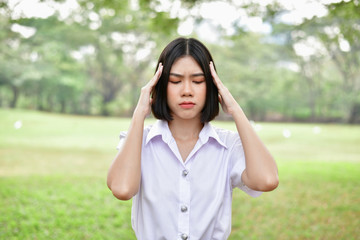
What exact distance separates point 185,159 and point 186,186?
0.13 metres

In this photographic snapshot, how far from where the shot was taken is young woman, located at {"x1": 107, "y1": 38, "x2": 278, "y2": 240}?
A: 1.35 meters

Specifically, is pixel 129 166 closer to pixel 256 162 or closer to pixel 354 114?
pixel 256 162

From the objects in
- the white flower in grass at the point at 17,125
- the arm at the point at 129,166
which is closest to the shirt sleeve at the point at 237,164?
the arm at the point at 129,166

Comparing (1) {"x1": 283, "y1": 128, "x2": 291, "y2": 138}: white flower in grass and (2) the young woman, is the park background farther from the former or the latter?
(2) the young woman

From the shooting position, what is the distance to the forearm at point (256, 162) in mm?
1345

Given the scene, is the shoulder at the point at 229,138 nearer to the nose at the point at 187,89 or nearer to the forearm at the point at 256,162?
the forearm at the point at 256,162

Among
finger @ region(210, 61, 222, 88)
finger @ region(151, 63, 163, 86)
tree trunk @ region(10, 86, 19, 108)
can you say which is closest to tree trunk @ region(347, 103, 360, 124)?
tree trunk @ region(10, 86, 19, 108)

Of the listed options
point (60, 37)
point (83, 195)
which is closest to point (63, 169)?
point (83, 195)

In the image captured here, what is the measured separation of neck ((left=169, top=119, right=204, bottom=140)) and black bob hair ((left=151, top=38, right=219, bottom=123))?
0.05 meters

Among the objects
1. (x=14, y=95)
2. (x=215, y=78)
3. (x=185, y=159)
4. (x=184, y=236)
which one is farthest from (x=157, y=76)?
(x=14, y=95)

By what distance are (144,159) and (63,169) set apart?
7.85 meters

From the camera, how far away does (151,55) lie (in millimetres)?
23078

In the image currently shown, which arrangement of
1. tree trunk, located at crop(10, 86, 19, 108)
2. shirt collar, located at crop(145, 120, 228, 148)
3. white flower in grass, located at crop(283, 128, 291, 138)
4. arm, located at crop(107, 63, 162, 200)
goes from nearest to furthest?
arm, located at crop(107, 63, 162, 200), shirt collar, located at crop(145, 120, 228, 148), white flower in grass, located at crop(283, 128, 291, 138), tree trunk, located at crop(10, 86, 19, 108)

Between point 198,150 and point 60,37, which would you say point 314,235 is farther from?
point 60,37
